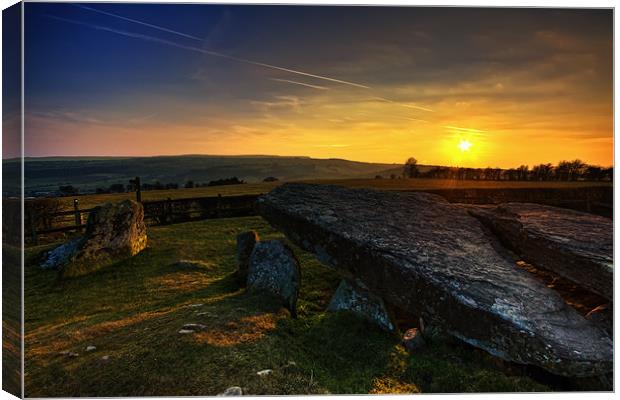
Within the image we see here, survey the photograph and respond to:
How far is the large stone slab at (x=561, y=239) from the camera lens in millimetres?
7117

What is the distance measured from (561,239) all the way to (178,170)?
88.9ft

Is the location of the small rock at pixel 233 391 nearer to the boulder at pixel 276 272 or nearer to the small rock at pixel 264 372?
the small rock at pixel 264 372

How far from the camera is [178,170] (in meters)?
30.8

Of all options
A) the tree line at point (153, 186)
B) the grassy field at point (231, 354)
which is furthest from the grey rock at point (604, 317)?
the tree line at point (153, 186)

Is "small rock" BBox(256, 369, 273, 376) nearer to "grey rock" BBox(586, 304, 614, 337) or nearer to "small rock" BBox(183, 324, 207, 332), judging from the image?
"small rock" BBox(183, 324, 207, 332)

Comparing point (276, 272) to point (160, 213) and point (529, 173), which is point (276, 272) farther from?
point (160, 213)

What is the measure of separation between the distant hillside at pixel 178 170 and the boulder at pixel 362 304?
5.73 meters

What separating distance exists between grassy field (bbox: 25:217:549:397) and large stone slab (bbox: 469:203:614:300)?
7.01 ft

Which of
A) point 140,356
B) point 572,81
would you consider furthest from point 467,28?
point 140,356

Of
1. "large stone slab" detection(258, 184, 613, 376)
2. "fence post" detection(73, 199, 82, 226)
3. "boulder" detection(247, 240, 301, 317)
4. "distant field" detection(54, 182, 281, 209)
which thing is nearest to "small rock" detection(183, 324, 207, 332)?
"boulder" detection(247, 240, 301, 317)

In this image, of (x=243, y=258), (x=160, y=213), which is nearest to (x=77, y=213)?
(x=160, y=213)

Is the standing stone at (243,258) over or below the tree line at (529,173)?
below

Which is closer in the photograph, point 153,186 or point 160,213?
point 160,213

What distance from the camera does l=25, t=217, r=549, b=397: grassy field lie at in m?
5.70
